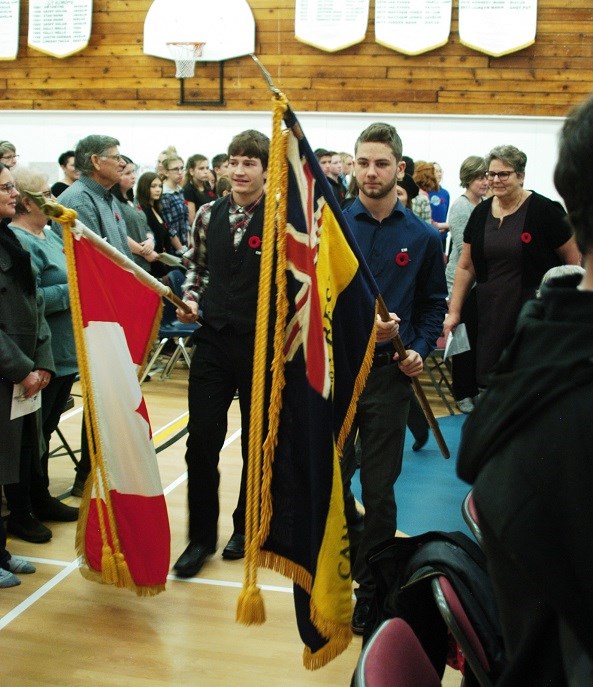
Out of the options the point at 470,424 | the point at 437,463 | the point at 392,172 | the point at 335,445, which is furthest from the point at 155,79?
the point at 470,424

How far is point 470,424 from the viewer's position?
1146 mm

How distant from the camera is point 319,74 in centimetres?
1135

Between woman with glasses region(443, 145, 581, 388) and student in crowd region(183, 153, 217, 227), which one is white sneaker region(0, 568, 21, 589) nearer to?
woman with glasses region(443, 145, 581, 388)

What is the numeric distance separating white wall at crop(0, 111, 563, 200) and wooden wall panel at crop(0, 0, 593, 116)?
13cm

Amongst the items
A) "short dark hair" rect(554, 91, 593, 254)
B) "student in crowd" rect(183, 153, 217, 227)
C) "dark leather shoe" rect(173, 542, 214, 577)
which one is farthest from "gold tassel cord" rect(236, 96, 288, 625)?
"student in crowd" rect(183, 153, 217, 227)

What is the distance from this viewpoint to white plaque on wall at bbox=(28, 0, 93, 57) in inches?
472

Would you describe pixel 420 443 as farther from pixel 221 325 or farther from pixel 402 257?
pixel 402 257

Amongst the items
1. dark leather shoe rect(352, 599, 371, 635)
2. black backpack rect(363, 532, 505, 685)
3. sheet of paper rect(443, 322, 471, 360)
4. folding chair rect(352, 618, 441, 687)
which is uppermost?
sheet of paper rect(443, 322, 471, 360)

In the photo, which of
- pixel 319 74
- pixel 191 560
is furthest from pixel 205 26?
pixel 191 560

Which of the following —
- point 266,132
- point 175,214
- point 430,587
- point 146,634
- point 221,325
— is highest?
point 266,132

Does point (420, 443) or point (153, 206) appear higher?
point (153, 206)

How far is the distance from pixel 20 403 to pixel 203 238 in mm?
1081

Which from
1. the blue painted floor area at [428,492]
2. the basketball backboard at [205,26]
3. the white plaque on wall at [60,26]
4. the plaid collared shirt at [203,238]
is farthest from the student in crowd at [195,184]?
the plaid collared shirt at [203,238]

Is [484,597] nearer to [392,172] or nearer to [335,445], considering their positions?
[335,445]
